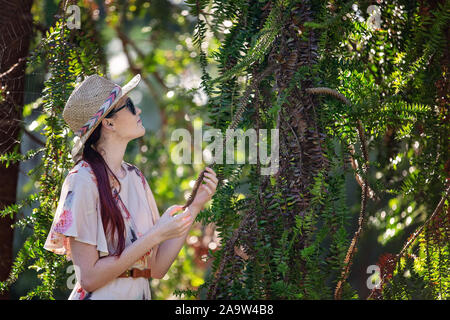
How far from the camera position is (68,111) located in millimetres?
1157

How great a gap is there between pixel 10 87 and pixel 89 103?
0.52 metres

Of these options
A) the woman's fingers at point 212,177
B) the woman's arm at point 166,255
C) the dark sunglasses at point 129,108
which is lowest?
the woman's arm at point 166,255

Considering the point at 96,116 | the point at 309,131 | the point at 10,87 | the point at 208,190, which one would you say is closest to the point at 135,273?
the point at 208,190

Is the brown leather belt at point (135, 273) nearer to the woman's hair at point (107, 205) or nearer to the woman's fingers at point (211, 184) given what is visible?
the woman's hair at point (107, 205)

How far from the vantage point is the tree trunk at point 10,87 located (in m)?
1.50

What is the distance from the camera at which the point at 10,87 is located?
1.54m

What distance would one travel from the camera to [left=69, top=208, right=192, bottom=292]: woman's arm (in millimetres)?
1033

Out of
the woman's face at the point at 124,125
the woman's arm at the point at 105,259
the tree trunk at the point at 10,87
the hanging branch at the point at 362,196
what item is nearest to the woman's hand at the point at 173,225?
Answer: the woman's arm at the point at 105,259

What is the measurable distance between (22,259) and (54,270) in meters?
0.08

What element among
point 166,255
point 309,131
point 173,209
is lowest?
point 166,255

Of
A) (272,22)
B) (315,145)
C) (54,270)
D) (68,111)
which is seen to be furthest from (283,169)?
(54,270)

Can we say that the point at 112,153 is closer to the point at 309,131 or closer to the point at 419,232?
the point at 309,131

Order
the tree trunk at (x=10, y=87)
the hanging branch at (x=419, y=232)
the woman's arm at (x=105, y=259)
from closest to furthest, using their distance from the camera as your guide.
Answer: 1. the woman's arm at (x=105, y=259)
2. the hanging branch at (x=419, y=232)
3. the tree trunk at (x=10, y=87)

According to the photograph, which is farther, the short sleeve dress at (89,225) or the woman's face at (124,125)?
the woman's face at (124,125)
